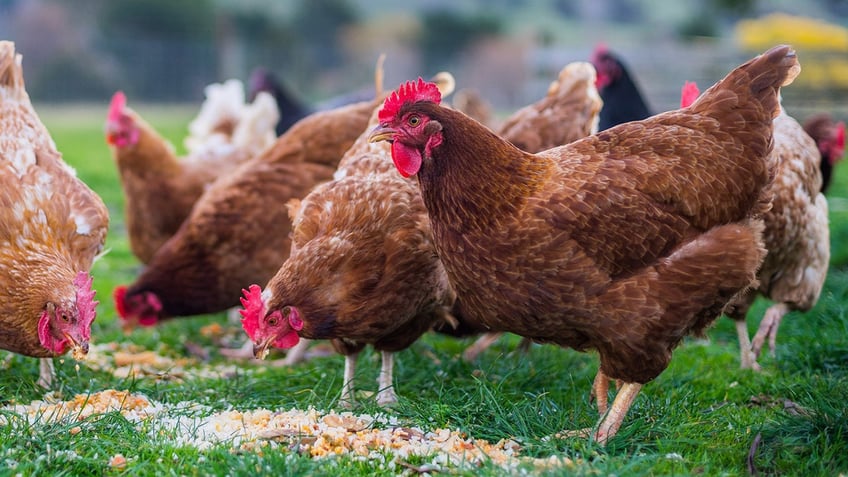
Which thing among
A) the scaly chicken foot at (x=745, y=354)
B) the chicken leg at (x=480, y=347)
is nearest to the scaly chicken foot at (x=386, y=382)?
the chicken leg at (x=480, y=347)

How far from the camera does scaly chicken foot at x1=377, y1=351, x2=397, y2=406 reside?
156 inches

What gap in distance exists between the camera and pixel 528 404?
3.56 m

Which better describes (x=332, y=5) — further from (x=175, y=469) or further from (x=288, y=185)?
(x=175, y=469)

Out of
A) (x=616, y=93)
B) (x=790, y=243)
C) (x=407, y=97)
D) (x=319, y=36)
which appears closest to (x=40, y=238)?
(x=407, y=97)

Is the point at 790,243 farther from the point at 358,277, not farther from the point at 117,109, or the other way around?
the point at 117,109

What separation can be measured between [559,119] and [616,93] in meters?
1.82

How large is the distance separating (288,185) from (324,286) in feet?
5.71

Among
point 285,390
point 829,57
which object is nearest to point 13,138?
point 285,390

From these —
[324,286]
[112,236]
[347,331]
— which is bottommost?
[112,236]

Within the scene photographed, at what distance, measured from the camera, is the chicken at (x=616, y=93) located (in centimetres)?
652

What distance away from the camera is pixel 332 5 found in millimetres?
31000

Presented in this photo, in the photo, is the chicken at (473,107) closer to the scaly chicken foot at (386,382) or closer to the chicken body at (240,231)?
the chicken body at (240,231)

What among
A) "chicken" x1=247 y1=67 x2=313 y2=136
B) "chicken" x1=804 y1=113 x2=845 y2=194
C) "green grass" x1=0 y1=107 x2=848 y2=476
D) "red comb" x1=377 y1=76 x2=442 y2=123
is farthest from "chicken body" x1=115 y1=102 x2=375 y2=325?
"chicken" x1=247 y1=67 x2=313 y2=136

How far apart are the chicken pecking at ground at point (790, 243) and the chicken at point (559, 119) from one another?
629 millimetres
